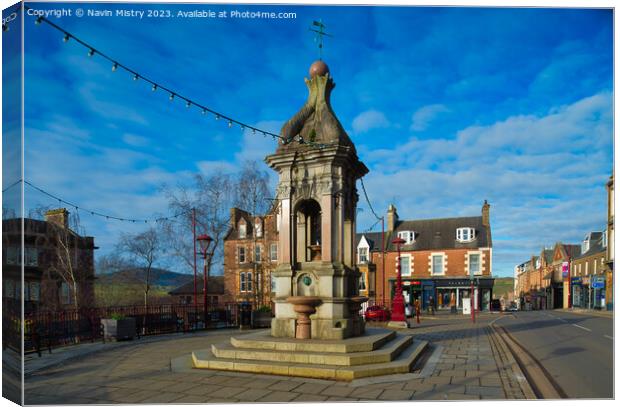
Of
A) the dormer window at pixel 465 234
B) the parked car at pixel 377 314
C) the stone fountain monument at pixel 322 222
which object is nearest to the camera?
the stone fountain monument at pixel 322 222

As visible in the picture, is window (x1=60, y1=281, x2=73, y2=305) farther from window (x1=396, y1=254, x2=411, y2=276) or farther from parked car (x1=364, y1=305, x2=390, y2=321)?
window (x1=396, y1=254, x2=411, y2=276)

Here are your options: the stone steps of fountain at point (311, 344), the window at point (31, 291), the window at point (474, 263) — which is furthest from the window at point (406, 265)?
the stone steps of fountain at point (311, 344)

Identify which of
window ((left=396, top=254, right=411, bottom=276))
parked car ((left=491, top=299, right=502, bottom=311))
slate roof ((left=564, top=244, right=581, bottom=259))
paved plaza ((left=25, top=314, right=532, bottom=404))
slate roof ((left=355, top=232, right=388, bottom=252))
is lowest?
parked car ((left=491, top=299, right=502, bottom=311))

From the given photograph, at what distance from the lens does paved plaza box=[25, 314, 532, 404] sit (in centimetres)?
569

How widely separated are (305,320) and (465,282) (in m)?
30.7

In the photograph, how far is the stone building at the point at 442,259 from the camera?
3553cm

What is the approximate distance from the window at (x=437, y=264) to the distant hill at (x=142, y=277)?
22.0m

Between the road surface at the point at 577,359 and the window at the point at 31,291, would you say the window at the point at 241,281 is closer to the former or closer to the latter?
the window at the point at 31,291

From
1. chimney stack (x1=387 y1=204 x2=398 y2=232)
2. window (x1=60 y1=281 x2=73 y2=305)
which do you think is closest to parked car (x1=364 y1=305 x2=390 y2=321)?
window (x1=60 y1=281 x2=73 y2=305)

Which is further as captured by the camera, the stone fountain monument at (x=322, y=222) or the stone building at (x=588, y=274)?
the stone building at (x=588, y=274)

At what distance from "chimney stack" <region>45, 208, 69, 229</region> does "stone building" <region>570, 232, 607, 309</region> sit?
1174 inches

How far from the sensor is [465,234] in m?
36.4

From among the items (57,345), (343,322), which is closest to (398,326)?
(343,322)

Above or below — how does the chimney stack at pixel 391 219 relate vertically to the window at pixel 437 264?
above
